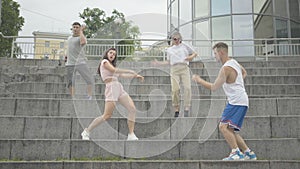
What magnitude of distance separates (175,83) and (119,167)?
2.35m

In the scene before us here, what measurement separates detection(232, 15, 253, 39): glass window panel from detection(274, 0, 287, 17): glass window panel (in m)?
1.65

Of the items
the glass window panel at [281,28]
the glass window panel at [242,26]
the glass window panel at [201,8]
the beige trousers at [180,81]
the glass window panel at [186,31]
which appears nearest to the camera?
the beige trousers at [180,81]

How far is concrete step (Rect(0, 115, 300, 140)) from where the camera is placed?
4984 millimetres

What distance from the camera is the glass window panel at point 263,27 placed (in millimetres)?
15298

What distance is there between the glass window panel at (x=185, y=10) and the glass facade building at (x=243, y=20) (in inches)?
11.1

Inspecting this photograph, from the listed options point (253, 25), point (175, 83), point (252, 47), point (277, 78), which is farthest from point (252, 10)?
point (175, 83)

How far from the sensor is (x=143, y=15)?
3971mm

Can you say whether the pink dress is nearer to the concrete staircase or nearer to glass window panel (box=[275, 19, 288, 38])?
the concrete staircase

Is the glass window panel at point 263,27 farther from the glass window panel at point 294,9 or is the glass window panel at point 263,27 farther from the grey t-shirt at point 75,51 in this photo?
the grey t-shirt at point 75,51

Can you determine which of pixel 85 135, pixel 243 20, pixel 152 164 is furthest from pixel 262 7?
pixel 152 164

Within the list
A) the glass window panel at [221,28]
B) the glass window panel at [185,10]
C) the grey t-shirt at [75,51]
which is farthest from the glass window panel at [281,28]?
the grey t-shirt at [75,51]

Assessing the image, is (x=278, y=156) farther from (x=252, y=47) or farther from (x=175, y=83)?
(x=252, y=47)

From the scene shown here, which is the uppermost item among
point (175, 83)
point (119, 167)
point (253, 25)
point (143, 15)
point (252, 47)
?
point (253, 25)

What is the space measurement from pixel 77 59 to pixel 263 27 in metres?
11.9
